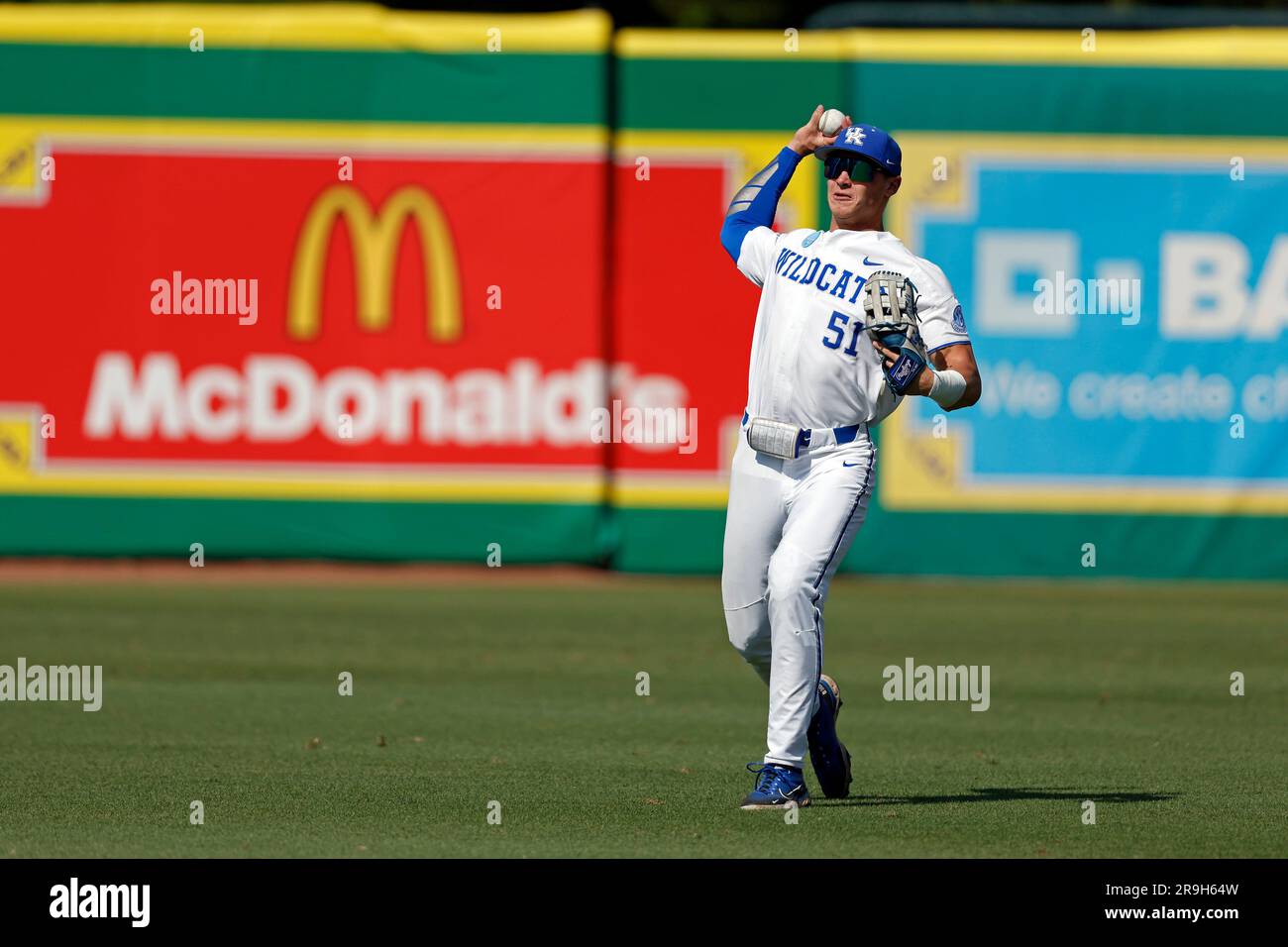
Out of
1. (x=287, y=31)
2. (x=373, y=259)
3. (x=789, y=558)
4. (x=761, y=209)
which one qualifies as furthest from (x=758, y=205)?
(x=287, y=31)

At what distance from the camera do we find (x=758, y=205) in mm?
8234

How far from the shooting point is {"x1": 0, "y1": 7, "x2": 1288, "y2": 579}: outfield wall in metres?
17.3

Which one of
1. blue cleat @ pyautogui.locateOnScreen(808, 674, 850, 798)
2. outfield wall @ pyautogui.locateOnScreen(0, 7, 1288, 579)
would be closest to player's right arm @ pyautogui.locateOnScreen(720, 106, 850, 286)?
blue cleat @ pyautogui.locateOnScreen(808, 674, 850, 798)

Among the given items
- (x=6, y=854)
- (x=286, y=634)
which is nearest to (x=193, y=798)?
(x=6, y=854)

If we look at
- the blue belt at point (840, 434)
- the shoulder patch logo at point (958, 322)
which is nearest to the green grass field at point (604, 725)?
the blue belt at point (840, 434)

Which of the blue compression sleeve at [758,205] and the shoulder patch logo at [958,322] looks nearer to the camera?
the shoulder patch logo at [958,322]

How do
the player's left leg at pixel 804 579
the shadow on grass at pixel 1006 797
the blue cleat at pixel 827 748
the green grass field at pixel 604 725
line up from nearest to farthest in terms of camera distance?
the green grass field at pixel 604 725 → the player's left leg at pixel 804 579 → the blue cleat at pixel 827 748 → the shadow on grass at pixel 1006 797

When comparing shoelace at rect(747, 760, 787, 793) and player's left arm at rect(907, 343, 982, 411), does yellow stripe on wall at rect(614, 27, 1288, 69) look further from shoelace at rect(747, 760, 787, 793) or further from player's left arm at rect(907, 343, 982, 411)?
shoelace at rect(747, 760, 787, 793)

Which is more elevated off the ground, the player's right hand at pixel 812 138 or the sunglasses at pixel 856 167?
the player's right hand at pixel 812 138

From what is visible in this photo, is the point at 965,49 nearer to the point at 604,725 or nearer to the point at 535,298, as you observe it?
the point at 535,298

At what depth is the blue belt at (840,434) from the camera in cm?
763

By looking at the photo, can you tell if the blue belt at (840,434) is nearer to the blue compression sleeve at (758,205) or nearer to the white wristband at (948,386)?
the white wristband at (948,386)

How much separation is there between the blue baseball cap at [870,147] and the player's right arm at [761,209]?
0.10m

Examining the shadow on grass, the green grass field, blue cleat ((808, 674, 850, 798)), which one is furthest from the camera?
the shadow on grass
